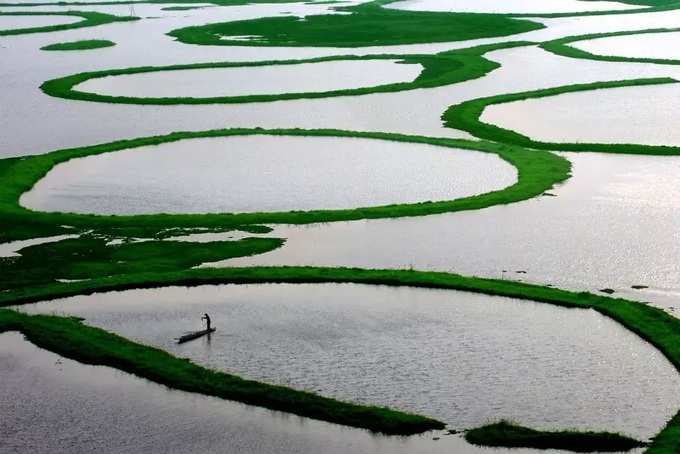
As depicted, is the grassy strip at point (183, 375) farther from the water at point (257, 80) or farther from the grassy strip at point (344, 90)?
the water at point (257, 80)

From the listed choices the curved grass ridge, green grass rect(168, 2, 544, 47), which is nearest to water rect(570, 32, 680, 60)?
green grass rect(168, 2, 544, 47)

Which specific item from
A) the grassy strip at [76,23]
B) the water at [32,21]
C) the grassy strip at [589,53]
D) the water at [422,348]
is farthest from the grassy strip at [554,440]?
the water at [32,21]

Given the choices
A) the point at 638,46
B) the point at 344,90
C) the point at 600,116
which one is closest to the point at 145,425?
the point at 600,116

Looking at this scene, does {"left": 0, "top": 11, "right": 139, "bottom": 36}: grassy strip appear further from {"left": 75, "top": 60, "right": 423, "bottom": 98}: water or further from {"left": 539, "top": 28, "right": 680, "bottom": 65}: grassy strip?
{"left": 539, "top": 28, "right": 680, "bottom": 65}: grassy strip

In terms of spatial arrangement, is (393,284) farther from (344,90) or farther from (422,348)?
(344,90)

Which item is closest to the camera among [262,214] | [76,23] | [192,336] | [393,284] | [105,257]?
[192,336]

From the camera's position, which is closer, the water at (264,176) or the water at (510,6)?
the water at (264,176)
